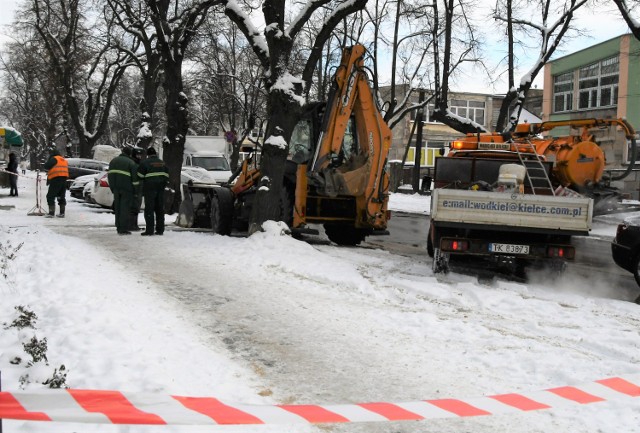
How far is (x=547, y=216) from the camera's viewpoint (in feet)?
31.3

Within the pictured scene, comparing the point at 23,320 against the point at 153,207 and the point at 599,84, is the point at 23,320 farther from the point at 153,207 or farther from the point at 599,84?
the point at 599,84

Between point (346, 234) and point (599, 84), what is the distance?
3541 cm

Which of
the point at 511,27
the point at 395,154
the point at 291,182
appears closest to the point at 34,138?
the point at 395,154

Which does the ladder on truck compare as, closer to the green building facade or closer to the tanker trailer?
the tanker trailer

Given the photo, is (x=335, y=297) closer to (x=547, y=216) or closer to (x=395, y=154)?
(x=547, y=216)

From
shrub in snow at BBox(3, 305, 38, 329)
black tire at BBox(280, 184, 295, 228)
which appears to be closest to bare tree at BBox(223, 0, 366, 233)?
black tire at BBox(280, 184, 295, 228)

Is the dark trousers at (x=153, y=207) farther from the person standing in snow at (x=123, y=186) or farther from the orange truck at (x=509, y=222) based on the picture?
the orange truck at (x=509, y=222)

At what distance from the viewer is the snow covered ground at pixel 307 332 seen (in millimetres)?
4742

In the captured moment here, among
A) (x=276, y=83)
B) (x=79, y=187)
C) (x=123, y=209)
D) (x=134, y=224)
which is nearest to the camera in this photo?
(x=276, y=83)

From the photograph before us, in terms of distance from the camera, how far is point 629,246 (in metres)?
10.0

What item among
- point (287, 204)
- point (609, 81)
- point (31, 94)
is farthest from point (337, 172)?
point (31, 94)

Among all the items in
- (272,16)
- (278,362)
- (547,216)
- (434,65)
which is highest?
(434,65)

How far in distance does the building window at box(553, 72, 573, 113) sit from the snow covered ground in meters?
39.3

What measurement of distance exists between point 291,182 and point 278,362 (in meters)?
8.06
